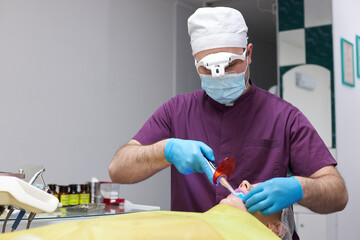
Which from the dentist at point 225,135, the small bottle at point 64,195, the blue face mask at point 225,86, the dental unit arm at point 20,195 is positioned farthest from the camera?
the small bottle at point 64,195

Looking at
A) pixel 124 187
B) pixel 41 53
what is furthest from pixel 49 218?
pixel 124 187

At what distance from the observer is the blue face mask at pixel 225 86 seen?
5.10 feet

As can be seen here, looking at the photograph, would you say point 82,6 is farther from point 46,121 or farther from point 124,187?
point 124,187

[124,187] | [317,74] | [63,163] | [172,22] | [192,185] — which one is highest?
[172,22]

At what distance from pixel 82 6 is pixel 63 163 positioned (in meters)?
1.31

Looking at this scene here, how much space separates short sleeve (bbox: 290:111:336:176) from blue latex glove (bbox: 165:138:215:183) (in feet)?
1.17

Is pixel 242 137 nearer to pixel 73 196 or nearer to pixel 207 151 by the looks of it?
pixel 207 151

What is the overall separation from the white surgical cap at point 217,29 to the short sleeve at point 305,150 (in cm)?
37

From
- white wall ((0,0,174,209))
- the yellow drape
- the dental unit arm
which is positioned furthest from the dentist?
white wall ((0,0,174,209))

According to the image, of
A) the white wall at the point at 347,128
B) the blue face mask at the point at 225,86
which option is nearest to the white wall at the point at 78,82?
the white wall at the point at 347,128

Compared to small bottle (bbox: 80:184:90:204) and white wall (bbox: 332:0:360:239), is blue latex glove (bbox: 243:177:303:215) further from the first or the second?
white wall (bbox: 332:0:360:239)

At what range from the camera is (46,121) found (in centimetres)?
316

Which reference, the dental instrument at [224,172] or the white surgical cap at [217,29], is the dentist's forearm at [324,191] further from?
the white surgical cap at [217,29]

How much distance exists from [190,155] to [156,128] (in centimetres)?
39
